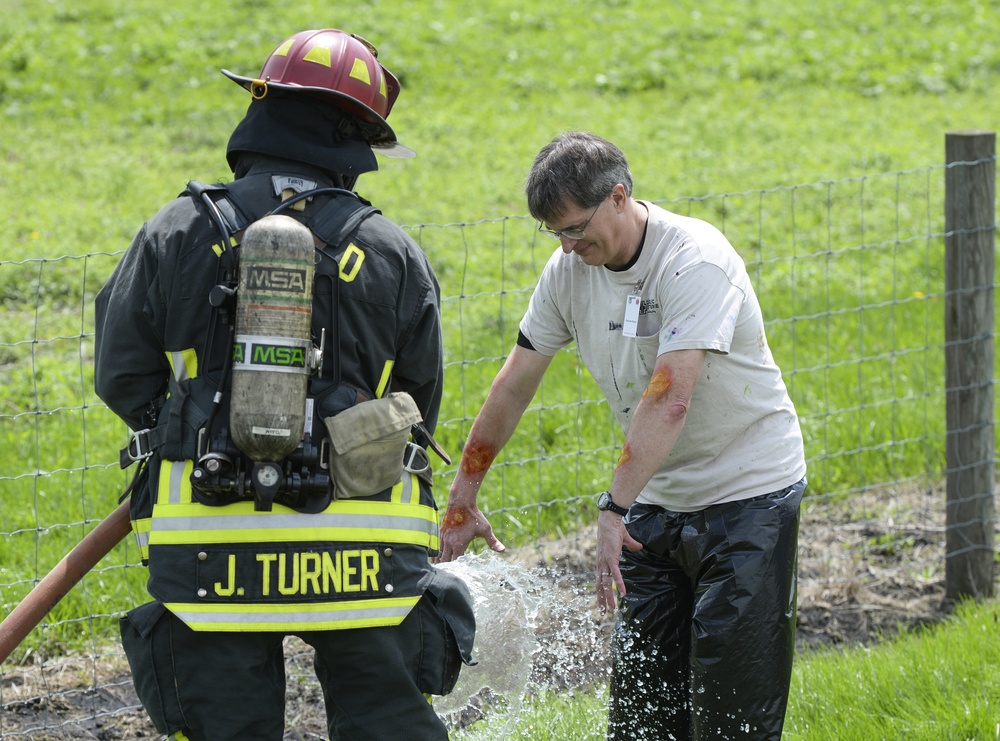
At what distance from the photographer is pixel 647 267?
3131 millimetres

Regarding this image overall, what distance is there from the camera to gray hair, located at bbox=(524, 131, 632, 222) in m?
2.99

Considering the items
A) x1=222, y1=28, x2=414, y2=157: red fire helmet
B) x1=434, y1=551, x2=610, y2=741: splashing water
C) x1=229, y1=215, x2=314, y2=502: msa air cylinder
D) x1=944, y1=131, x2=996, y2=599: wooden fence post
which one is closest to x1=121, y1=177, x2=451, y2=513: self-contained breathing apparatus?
x1=229, y1=215, x2=314, y2=502: msa air cylinder

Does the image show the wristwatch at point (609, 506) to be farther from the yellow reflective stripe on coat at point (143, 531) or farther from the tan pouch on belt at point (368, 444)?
the yellow reflective stripe on coat at point (143, 531)

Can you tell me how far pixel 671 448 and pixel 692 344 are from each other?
0.30 metres

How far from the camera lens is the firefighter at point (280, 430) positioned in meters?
2.53

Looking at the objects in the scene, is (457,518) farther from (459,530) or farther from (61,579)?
(61,579)

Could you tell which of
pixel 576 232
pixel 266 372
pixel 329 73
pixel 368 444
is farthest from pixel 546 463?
pixel 266 372

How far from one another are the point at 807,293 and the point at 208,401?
6074 millimetres

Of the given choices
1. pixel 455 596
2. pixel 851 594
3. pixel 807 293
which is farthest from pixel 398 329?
pixel 807 293

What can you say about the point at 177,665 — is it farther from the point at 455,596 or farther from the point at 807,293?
the point at 807,293

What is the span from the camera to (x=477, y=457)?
3523 mm

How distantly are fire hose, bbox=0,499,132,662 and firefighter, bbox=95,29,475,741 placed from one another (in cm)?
23

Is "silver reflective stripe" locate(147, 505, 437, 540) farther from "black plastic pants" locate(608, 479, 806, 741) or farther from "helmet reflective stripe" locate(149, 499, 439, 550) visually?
"black plastic pants" locate(608, 479, 806, 741)

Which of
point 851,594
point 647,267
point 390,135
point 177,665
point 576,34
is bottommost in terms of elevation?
point 851,594
